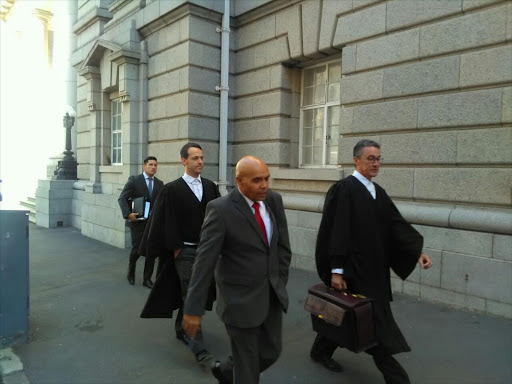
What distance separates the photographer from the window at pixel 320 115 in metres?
8.03

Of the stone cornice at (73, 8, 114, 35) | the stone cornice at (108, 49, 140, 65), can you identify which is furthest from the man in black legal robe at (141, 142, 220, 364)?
the stone cornice at (73, 8, 114, 35)

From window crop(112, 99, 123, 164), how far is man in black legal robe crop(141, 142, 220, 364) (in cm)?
799

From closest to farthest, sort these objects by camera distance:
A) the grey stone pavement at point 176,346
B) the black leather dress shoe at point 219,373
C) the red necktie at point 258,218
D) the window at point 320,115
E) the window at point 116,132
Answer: the red necktie at point 258,218
the black leather dress shoe at point 219,373
the grey stone pavement at point 176,346
the window at point 320,115
the window at point 116,132

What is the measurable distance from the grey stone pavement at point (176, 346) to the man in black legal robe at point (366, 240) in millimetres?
837

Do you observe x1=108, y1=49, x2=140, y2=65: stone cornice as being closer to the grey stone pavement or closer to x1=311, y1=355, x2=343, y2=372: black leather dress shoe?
the grey stone pavement

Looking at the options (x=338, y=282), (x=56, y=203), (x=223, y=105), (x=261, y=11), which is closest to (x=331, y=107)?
(x=223, y=105)

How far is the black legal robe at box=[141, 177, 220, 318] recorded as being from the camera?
4430 mm

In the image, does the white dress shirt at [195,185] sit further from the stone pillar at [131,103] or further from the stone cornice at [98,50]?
the stone cornice at [98,50]

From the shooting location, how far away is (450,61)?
5809 mm

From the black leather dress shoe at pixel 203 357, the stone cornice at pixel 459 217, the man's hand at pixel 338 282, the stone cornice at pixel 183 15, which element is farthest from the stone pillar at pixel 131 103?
the man's hand at pixel 338 282

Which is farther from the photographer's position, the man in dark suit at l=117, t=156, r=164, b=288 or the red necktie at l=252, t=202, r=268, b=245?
the man in dark suit at l=117, t=156, r=164, b=288

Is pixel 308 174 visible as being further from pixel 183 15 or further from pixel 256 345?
pixel 256 345

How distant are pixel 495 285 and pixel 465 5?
3.56 metres

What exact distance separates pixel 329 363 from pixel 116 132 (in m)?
9.86
